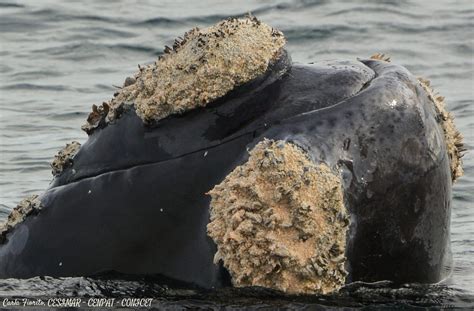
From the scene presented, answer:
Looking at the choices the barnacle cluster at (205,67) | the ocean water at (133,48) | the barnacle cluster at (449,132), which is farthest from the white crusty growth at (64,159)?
the ocean water at (133,48)

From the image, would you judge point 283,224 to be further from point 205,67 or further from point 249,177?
point 205,67

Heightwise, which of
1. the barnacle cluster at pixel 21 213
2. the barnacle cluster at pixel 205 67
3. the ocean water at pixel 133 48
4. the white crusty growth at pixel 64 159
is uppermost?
the barnacle cluster at pixel 205 67

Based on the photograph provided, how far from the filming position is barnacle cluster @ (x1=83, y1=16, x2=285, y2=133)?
5348mm

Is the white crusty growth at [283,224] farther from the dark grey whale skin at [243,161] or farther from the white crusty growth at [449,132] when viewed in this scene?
the white crusty growth at [449,132]

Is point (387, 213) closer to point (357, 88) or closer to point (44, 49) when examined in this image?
point (357, 88)

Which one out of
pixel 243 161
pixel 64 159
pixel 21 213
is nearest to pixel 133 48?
pixel 64 159

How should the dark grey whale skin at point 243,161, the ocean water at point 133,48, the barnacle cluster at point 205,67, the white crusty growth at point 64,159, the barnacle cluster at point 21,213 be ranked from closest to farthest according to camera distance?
the dark grey whale skin at point 243,161
the barnacle cluster at point 205,67
the barnacle cluster at point 21,213
the white crusty growth at point 64,159
the ocean water at point 133,48

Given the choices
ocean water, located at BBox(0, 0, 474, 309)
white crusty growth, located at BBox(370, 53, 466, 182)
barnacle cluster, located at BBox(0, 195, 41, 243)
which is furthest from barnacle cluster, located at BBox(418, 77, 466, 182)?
ocean water, located at BBox(0, 0, 474, 309)

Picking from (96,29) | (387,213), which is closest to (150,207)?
(387,213)

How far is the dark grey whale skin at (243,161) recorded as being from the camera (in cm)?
519

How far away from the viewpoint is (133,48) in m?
17.3

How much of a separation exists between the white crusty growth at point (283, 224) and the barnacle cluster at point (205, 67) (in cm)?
45

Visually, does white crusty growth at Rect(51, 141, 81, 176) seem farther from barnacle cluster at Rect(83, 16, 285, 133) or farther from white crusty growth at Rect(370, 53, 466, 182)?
white crusty growth at Rect(370, 53, 466, 182)

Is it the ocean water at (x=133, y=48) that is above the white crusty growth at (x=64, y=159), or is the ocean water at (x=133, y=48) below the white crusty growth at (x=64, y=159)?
below
